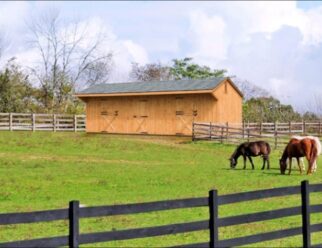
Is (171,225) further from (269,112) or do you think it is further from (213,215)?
(269,112)

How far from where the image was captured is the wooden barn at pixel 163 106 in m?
40.4

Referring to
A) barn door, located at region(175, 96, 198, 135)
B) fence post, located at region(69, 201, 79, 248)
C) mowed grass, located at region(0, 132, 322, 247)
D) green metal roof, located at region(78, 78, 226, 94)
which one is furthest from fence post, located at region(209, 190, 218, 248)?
barn door, located at region(175, 96, 198, 135)

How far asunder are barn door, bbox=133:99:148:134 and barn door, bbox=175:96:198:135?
8.77ft

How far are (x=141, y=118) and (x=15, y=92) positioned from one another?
67.7 ft

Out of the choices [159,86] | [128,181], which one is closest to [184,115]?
[159,86]

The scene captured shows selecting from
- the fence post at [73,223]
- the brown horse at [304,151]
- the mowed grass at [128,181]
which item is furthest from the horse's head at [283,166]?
the fence post at [73,223]

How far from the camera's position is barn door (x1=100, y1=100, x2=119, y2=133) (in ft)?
146

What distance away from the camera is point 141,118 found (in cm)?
4281

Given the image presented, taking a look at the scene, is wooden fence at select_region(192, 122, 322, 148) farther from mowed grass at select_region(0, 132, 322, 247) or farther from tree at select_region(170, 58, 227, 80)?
tree at select_region(170, 58, 227, 80)

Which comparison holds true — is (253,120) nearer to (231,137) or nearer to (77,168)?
(231,137)

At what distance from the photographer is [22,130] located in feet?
154

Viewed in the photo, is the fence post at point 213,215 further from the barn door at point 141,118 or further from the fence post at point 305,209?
the barn door at point 141,118

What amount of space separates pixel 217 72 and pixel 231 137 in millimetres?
33054

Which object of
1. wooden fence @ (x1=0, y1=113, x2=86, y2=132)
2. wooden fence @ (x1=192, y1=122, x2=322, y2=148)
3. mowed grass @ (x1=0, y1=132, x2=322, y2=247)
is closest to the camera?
mowed grass @ (x1=0, y1=132, x2=322, y2=247)
